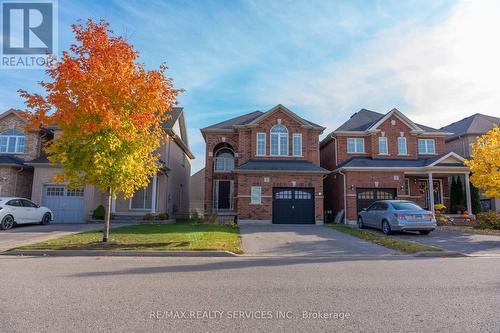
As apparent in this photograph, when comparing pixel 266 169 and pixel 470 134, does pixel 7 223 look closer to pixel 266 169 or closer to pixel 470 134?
pixel 266 169

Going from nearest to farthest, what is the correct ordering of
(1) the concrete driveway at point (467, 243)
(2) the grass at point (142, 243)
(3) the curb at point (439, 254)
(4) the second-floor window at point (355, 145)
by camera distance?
1. (3) the curb at point (439, 254)
2. (2) the grass at point (142, 243)
3. (1) the concrete driveway at point (467, 243)
4. (4) the second-floor window at point (355, 145)

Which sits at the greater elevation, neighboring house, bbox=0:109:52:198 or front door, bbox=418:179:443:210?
neighboring house, bbox=0:109:52:198

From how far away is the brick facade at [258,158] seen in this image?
1981cm

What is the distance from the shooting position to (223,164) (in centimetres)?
2475

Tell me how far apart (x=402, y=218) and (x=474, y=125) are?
1968 centimetres

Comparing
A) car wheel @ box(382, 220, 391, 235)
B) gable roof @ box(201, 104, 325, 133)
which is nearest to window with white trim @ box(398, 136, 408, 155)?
gable roof @ box(201, 104, 325, 133)

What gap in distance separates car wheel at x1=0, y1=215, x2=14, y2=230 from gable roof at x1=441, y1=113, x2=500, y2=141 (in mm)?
30706

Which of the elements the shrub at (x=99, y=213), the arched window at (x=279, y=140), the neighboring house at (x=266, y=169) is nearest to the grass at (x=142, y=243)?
the shrub at (x=99, y=213)

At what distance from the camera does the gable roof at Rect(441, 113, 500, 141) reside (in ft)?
87.8

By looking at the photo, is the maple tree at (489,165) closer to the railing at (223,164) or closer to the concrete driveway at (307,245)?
the concrete driveway at (307,245)

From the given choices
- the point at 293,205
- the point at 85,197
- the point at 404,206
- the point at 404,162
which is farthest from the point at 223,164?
the point at 404,206

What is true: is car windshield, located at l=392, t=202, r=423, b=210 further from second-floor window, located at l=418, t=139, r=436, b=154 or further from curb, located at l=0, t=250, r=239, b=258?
second-floor window, located at l=418, t=139, r=436, b=154

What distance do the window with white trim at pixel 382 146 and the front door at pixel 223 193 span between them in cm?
1126

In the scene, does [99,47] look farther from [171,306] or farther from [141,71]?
[171,306]
